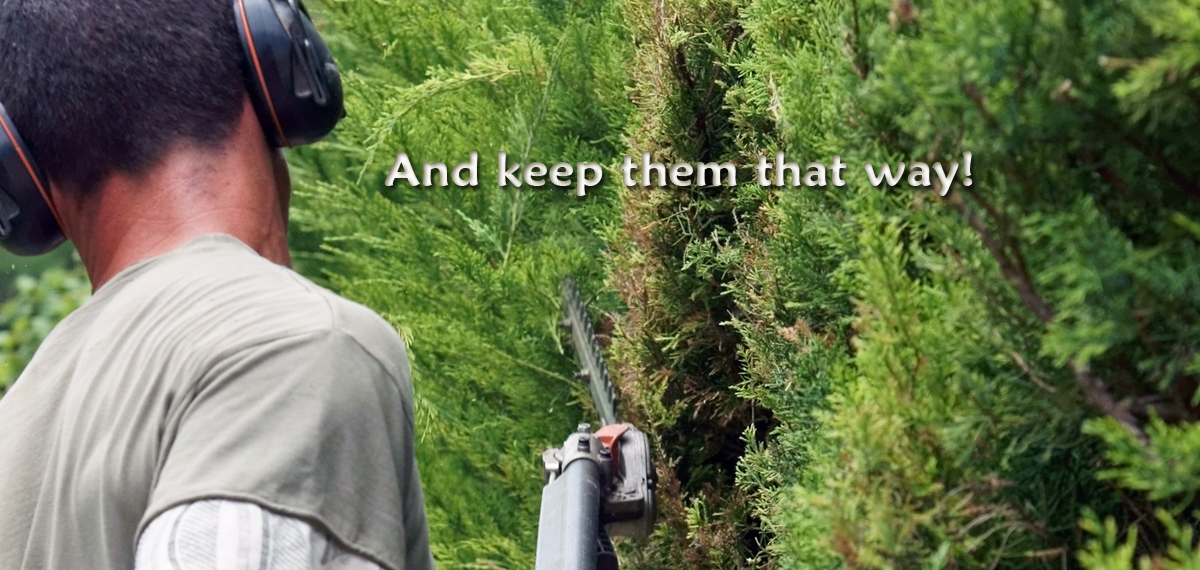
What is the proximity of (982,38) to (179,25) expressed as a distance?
3.09 feet

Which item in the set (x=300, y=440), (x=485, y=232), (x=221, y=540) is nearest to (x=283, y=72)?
(x=300, y=440)

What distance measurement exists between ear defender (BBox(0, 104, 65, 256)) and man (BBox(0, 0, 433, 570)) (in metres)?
0.02

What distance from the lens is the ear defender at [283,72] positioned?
5.36 ft

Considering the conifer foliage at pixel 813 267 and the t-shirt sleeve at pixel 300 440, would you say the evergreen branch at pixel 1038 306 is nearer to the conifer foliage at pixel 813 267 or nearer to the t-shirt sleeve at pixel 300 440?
the conifer foliage at pixel 813 267

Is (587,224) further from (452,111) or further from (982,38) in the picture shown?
(982,38)

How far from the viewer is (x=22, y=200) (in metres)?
1.67

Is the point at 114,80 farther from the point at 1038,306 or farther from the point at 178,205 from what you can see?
the point at 1038,306

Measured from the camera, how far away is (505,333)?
3676 millimetres

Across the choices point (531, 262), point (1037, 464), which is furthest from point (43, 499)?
point (531, 262)

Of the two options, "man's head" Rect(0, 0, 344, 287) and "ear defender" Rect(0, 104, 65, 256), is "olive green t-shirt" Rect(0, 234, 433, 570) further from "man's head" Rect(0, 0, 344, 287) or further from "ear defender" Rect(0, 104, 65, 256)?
"ear defender" Rect(0, 104, 65, 256)

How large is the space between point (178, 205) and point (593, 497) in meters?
0.96

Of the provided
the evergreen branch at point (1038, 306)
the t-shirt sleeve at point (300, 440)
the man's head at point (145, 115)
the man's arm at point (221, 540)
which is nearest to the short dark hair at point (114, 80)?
the man's head at point (145, 115)

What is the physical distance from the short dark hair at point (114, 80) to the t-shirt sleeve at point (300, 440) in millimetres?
372

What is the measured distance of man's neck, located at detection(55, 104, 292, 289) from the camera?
1.58 metres
